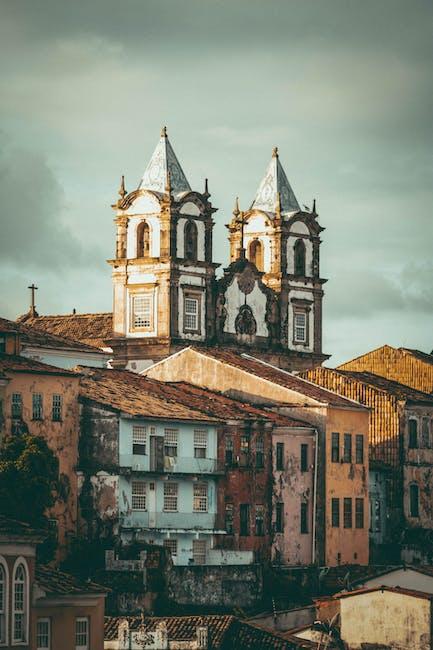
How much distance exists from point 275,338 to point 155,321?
1068 cm

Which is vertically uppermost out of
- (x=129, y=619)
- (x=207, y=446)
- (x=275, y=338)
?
(x=275, y=338)

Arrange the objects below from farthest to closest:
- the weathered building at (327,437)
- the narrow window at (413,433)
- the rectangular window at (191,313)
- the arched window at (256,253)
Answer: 1. the arched window at (256,253)
2. the rectangular window at (191,313)
3. the narrow window at (413,433)
4. the weathered building at (327,437)

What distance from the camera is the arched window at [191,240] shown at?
149 m

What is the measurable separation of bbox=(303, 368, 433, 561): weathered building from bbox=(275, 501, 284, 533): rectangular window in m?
10.4

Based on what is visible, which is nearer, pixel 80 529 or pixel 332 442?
pixel 80 529

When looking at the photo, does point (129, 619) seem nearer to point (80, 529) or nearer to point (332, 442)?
point (80, 529)

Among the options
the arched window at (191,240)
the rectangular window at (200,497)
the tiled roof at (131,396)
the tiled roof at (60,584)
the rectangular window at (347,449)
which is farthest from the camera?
the arched window at (191,240)

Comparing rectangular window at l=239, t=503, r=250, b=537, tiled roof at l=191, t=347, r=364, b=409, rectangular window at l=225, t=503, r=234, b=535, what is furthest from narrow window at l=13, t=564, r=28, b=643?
tiled roof at l=191, t=347, r=364, b=409

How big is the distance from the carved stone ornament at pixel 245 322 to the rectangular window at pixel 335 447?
37.8m

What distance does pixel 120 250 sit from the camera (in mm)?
149500

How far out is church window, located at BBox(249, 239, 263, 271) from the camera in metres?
158

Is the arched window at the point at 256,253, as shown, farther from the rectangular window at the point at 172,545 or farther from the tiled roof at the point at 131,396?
the rectangular window at the point at 172,545

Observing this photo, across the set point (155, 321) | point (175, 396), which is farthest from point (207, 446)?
point (155, 321)

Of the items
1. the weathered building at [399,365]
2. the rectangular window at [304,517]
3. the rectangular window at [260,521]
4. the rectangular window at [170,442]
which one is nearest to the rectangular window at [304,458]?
the rectangular window at [304,517]
